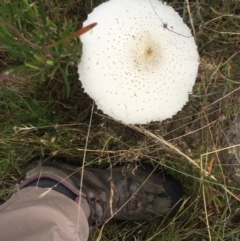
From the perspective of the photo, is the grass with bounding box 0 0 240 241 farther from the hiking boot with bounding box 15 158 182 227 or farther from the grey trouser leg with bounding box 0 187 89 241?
the grey trouser leg with bounding box 0 187 89 241

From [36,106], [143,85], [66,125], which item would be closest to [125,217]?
[66,125]

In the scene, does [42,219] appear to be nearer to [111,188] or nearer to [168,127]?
[111,188]

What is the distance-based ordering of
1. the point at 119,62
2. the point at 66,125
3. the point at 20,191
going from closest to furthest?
the point at 119,62 → the point at 20,191 → the point at 66,125

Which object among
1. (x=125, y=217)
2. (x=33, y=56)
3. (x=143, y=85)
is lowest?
(x=125, y=217)

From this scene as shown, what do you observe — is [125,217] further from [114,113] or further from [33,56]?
[33,56]

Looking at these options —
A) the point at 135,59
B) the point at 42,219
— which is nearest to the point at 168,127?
the point at 135,59

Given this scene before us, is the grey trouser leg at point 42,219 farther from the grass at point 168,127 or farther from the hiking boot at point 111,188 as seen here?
the grass at point 168,127

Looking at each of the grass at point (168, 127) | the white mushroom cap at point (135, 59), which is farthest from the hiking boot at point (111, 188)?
the white mushroom cap at point (135, 59)
